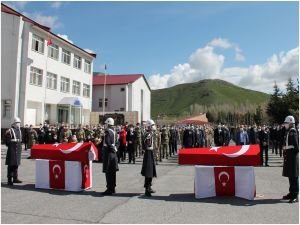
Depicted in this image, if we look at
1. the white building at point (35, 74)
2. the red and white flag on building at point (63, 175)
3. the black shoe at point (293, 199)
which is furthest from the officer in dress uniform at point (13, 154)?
the white building at point (35, 74)

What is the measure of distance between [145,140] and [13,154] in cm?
441

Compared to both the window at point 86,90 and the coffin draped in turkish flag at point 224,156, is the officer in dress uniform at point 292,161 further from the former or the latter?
the window at point 86,90

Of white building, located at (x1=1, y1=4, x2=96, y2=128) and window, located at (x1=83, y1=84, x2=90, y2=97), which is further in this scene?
window, located at (x1=83, y1=84, x2=90, y2=97)

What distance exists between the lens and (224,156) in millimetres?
9320

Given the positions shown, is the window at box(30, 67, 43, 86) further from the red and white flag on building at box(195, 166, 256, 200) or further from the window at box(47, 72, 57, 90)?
the red and white flag on building at box(195, 166, 256, 200)

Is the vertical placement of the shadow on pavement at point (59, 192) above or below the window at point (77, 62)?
below

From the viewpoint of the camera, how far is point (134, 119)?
147 ft

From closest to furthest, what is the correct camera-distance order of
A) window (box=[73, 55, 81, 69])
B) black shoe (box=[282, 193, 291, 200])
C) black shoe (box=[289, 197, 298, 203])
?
1. black shoe (box=[289, 197, 298, 203])
2. black shoe (box=[282, 193, 291, 200])
3. window (box=[73, 55, 81, 69])

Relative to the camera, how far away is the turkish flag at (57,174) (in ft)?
34.3

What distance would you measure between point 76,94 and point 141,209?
38.1 meters

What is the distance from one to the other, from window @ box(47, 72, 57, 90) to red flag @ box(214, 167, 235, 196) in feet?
105

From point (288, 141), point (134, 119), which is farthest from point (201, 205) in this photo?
point (134, 119)

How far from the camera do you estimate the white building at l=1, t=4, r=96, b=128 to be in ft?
110

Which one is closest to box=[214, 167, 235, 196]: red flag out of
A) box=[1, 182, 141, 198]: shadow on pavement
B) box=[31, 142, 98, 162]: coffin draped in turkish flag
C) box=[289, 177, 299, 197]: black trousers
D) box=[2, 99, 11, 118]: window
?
box=[289, 177, 299, 197]: black trousers
